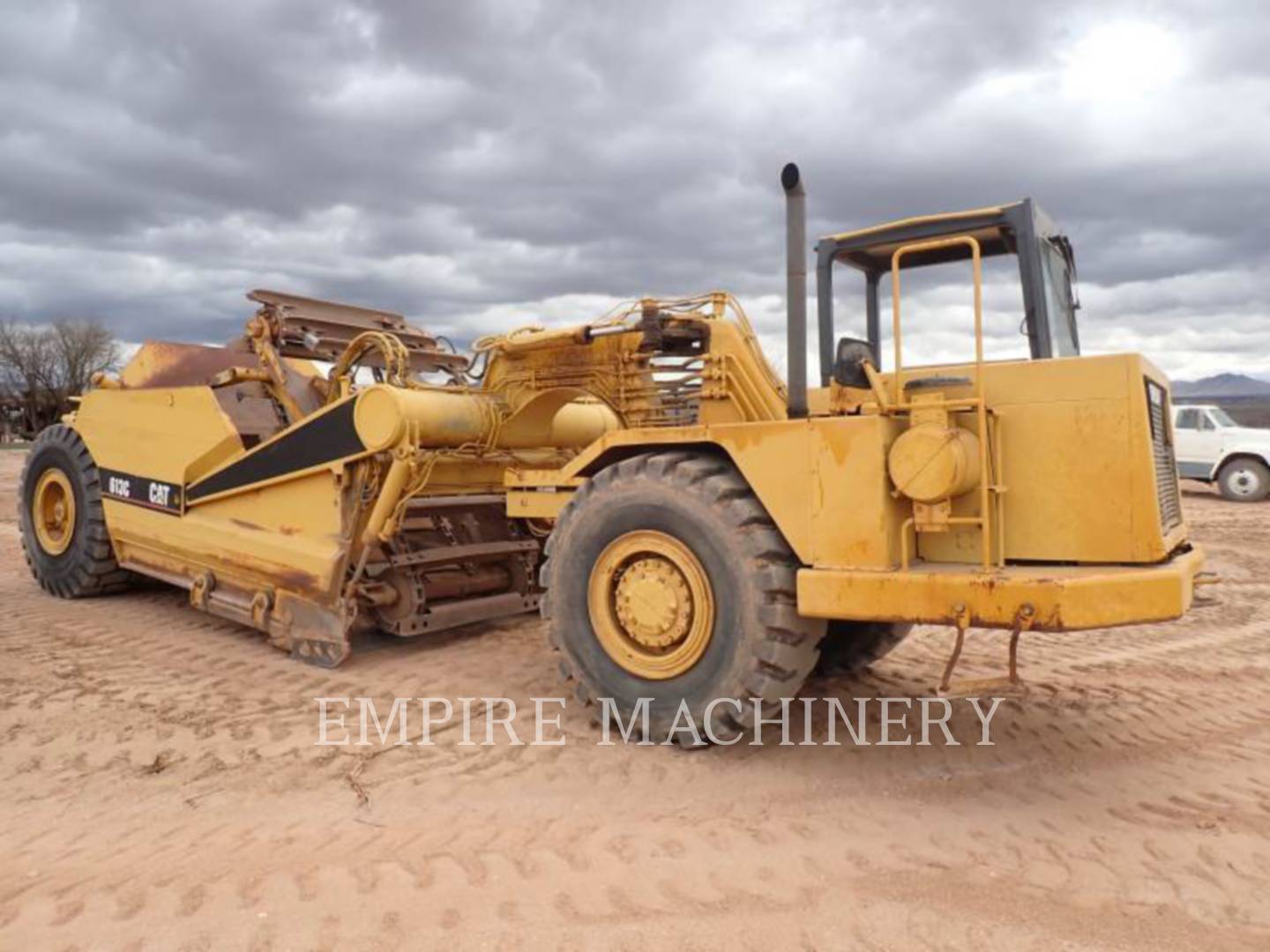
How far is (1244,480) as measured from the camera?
16.9m

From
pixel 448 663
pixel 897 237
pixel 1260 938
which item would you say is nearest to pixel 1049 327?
pixel 897 237

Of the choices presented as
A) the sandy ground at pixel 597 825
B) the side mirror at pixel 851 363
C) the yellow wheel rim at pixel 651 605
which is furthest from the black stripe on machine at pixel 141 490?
the side mirror at pixel 851 363

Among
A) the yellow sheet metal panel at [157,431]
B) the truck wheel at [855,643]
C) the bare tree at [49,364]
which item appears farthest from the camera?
the bare tree at [49,364]

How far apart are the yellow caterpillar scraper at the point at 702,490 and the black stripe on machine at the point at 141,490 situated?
4cm

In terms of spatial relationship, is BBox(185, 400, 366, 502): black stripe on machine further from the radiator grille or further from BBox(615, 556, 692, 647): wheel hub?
the radiator grille

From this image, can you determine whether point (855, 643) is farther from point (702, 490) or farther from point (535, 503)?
point (535, 503)

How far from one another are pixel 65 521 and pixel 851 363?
657 centimetres

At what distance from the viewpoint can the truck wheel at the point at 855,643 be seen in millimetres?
5250

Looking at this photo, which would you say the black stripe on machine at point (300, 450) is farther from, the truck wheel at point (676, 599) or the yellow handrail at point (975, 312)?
the yellow handrail at point (975, 312)

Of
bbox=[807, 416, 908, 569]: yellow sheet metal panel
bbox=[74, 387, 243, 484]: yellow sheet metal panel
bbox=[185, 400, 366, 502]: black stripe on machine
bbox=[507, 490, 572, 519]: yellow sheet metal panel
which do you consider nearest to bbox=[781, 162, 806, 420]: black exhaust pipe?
bbox=[807, 416, 908, 569]: yellow sheet metal panel

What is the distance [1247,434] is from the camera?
55.3 ft

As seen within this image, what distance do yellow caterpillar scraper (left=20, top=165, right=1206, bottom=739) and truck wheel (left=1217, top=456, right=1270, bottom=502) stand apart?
577 inches

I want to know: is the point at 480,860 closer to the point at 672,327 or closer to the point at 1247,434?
the point at 672,327

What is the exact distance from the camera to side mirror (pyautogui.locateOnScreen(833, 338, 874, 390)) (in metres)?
4.29
